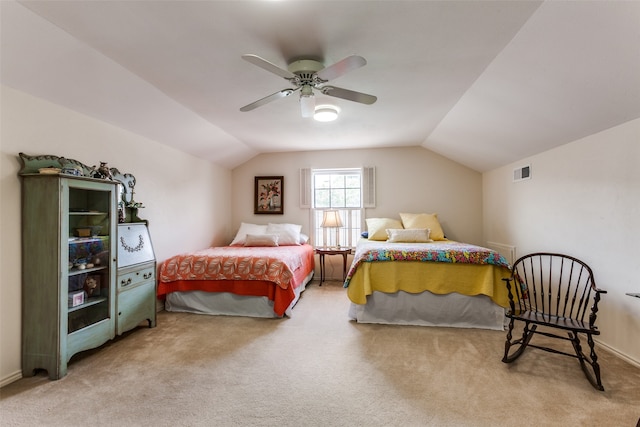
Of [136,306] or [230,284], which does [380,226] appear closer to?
[230,284]

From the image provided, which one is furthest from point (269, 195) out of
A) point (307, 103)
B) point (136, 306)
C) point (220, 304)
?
point (307, 103)

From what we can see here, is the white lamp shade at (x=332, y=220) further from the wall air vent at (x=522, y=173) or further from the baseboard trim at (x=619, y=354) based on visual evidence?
the baseboard trim at (x=619, y=354)

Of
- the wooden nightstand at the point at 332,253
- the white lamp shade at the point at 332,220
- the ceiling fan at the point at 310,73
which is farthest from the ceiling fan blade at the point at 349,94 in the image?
the wooden nightstand at the point at 332,253

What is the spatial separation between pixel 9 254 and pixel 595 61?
4099mm

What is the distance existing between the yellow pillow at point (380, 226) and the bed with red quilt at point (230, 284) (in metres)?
1.59

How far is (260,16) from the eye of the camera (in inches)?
64.9

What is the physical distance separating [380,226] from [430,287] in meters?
1.65

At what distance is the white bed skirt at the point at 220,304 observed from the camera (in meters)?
3.18

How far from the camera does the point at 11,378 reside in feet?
6.35

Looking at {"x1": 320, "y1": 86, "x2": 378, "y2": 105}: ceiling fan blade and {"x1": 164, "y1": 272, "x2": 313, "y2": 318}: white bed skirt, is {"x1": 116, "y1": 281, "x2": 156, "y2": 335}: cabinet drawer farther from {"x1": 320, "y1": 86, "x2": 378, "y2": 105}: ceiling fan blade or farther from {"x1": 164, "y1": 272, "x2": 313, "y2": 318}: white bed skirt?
{"x1": 320, "y1": 86, "x2": 378, "y2": 105}: ceiling fan blade

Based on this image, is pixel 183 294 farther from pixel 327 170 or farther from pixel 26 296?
pixel 327 170

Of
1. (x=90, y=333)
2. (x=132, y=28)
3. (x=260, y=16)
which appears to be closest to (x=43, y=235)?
(x=90, y=333)

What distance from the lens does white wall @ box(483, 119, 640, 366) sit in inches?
84.1

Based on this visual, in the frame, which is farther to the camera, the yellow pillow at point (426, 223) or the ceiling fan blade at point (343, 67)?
the yellow pillow at point (426, 223)
